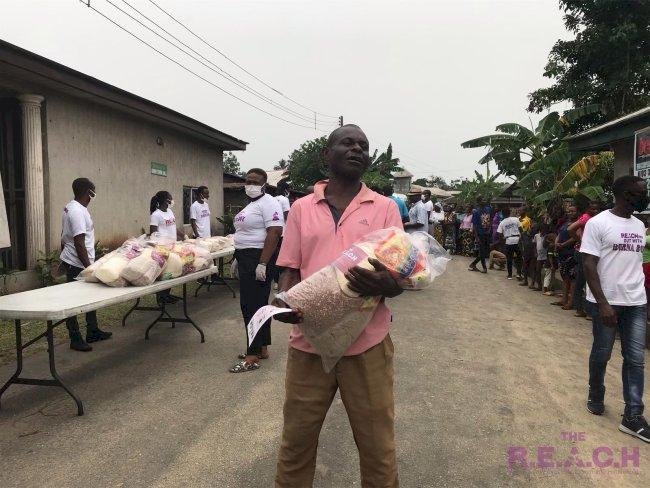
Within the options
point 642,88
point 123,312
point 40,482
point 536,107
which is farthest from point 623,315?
point 536,107

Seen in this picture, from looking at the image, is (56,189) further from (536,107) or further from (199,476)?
(536,107)

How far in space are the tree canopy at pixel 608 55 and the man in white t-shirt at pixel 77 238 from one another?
1820 centimetres

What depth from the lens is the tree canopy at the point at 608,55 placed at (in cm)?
1742

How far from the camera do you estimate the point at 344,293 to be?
1.90m

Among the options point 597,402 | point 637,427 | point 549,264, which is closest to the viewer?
point 637,427

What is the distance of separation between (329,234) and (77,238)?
409 cm

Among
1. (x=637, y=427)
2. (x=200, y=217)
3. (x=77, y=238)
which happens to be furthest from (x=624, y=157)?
(x=77, y=238)

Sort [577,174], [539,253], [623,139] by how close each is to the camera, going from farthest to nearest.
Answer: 1. [577,174]
2. [539,253]
3. [623,139]

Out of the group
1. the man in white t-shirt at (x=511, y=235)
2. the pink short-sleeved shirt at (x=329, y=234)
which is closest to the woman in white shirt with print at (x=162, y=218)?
the pink short-sleeved shirt at (x=329, y=234)

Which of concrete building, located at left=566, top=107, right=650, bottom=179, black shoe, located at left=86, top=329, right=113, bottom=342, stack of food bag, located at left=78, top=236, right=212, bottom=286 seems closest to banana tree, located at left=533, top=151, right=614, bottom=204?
concrete building, located at left=566, top=107, right=650, bottom=179

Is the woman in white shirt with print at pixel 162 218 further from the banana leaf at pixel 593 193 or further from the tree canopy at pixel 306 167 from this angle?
the tree canopy at pixel 306 167

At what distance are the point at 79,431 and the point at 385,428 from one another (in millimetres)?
2579

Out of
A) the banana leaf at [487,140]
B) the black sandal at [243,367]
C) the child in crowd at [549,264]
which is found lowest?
the black sandal at [243,367]

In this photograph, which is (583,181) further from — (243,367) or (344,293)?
(344,293)
